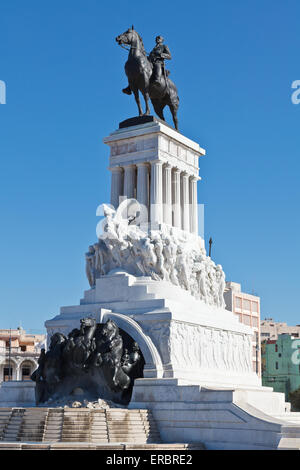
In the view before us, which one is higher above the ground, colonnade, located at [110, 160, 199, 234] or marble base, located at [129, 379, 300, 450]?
colonnade, located at [110, 160, 199, 234]

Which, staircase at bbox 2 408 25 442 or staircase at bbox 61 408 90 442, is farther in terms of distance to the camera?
staircase at bbox 2 408 25 442

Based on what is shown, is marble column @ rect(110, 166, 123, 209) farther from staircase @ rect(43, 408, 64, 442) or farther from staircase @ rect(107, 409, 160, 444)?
staircase @ rect(43, 408, 64, 442)

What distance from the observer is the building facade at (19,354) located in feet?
249

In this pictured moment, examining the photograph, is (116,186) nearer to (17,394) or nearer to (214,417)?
(17,394)

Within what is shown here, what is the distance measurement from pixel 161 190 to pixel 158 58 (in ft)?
25.6

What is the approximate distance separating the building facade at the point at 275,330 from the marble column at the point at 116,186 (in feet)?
221

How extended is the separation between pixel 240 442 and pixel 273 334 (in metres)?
77.0

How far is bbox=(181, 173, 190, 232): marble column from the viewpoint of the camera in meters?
34.2

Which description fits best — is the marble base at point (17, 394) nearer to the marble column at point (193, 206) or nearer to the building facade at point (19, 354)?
the marble column at point (193, 206)

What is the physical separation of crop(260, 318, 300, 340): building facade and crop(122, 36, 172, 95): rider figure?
67.0 metres

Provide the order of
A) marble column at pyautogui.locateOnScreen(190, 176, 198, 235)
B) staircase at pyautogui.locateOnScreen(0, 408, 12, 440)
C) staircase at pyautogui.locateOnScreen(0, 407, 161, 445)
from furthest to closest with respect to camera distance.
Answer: marble column at pyautogui.locateOnScreen(190, 176, 198, 235) → staircase at pyautogui.locateOnScreen(0, 408, 12, 440) → staircase at pyautogui.locateOnScreen(0, 407, 161, 445)

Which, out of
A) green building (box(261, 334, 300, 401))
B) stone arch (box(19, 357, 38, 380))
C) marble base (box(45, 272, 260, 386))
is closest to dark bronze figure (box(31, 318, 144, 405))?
marble base (box(45, 272, 260, 386))
